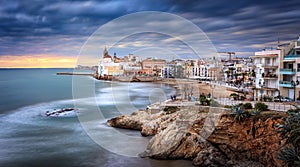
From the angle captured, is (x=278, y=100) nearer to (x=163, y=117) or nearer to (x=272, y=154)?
(x=272, y=154)

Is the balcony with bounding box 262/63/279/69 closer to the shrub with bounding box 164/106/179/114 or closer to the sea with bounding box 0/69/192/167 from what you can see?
the shrub with bounding box 164/106/179/114

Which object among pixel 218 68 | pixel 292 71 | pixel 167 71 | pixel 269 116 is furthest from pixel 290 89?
pixel 167 71

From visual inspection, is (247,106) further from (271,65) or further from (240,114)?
(271,65)

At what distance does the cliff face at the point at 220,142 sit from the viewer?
12.7 meters

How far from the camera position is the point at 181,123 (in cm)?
1546

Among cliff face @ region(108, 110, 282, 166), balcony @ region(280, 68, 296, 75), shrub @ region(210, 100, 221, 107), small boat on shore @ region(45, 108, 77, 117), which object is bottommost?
small boat on shore @ region(45, 108, 77, 117)

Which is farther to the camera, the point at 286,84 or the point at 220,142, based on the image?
the point at 286,84

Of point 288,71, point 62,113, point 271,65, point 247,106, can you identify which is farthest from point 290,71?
point 62,113

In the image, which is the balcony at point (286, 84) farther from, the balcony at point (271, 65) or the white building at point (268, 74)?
the balcony at point (271, 65)

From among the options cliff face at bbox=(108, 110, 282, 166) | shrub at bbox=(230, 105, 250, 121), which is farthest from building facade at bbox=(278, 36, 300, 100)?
cliff face at bbox=(108, 110, 282, 166)

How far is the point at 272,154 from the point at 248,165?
1119 millimetres

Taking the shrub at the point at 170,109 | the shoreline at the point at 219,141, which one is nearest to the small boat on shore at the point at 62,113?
the shrub at the point at 170,109

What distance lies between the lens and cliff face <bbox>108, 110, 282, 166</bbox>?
12.7 meters

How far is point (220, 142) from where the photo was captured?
1402cm
